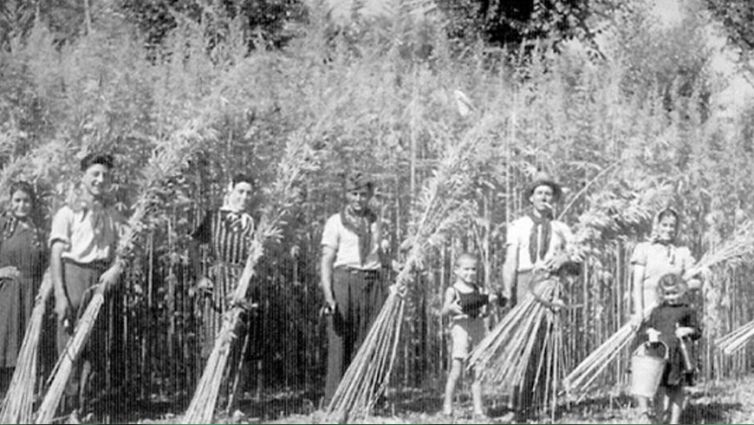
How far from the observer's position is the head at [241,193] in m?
5.81

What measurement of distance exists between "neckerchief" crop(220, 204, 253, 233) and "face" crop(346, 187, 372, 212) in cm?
58

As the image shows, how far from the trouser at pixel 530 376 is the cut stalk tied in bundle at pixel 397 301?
543 mm

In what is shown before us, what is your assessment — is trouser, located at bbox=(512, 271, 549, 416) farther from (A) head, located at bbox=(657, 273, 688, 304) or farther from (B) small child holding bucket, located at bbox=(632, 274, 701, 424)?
(A) head, located at bbox=(657, 273, 688, 304)

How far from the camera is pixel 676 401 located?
5.74 metres

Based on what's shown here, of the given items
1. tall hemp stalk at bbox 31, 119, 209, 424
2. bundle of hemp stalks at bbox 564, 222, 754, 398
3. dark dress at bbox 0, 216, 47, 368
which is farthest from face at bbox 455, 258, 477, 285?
dark dress at bbox 0, 216, 47, 368

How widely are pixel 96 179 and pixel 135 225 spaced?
310 millimetres

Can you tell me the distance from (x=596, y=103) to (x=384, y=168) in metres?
1.80

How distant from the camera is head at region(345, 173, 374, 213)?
19.0 ft

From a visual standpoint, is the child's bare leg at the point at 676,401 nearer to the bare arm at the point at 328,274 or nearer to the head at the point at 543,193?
the head at the point at 543,193

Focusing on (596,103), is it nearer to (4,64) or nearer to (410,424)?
(410,424)

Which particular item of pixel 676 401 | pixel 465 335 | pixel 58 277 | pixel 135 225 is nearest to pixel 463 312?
pixel 465 335

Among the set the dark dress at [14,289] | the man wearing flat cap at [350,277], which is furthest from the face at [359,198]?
the dark dress at [14,289]

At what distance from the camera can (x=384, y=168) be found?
7.12 metres

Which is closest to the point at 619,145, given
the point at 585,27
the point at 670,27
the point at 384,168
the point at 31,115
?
the point at 384,168
